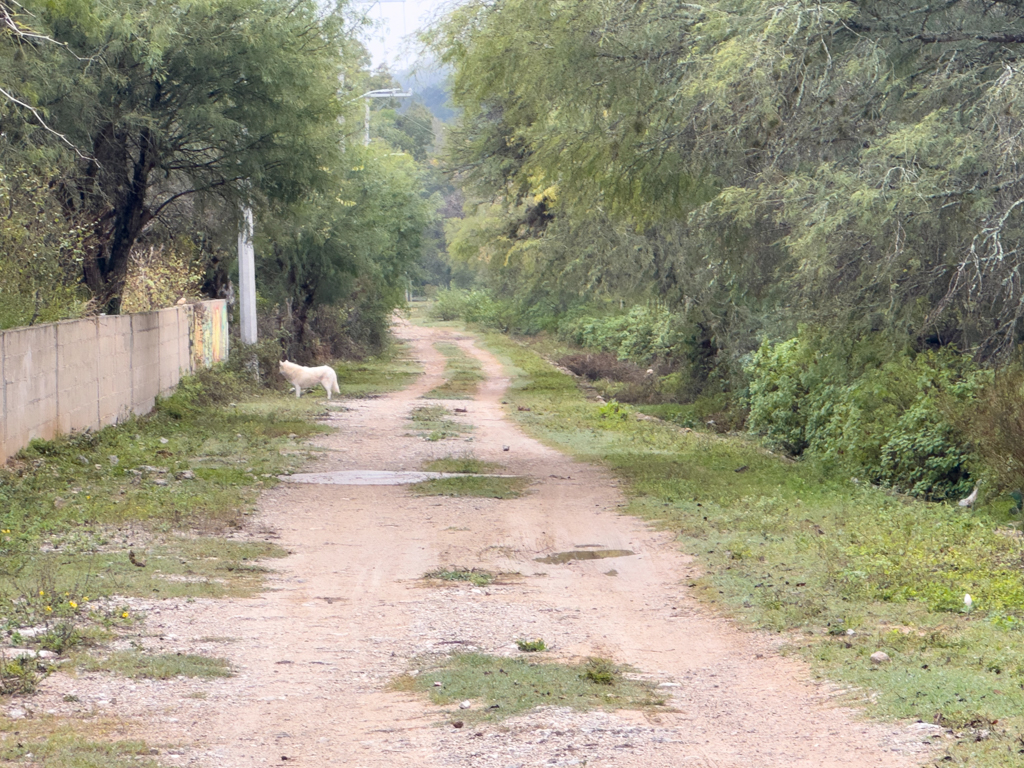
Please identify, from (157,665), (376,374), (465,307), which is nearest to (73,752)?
(157,665)

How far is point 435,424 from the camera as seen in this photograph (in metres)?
23.0

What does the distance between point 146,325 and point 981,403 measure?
14.1m

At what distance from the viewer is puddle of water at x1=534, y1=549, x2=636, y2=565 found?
11.1m

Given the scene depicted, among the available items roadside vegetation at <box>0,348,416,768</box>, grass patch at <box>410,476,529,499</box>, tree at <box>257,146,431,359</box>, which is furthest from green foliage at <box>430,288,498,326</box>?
grass patch at <box>410,476,529,499</box>

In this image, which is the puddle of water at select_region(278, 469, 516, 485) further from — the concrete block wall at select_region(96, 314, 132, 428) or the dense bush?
the dense bush

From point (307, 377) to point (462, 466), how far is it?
38.2 ft

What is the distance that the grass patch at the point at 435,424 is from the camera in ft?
69.6

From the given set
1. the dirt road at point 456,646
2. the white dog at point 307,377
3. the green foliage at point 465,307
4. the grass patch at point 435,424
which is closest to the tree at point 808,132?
the dirt road at point 456,646

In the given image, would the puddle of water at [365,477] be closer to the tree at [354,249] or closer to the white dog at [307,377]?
the white dog at [307,377]

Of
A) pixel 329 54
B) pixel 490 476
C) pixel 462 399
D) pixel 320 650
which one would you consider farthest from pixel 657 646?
pixel 462 399

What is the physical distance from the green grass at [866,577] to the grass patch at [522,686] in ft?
4.03

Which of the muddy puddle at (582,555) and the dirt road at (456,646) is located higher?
the dirt road at (456,646)

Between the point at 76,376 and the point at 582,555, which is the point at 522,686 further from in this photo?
the point at 76,376

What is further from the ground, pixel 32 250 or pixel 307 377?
pixel 32 250
